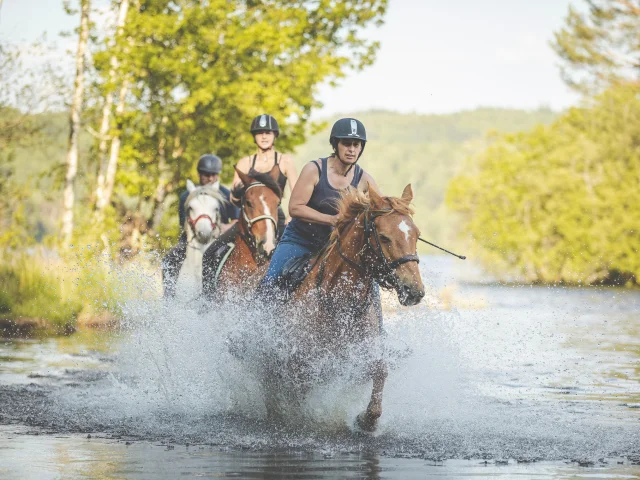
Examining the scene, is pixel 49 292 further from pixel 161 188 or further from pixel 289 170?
pixel 289 170

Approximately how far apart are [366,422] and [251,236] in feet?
9.54

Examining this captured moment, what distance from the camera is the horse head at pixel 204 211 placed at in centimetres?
1200

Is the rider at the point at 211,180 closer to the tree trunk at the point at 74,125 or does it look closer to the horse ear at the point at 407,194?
the horse ear at the point at 407,194

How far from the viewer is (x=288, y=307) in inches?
325

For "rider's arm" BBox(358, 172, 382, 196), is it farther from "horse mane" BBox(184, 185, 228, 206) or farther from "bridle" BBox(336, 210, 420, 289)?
"horse mane" BBox(184, 185, 228, 206)

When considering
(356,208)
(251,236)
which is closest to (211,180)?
(251,236)

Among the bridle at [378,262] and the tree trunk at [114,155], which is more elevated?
the tree trunk at [114,155]

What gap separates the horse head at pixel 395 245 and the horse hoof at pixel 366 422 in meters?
1.22

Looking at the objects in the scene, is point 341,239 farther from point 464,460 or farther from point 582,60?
point 582,60

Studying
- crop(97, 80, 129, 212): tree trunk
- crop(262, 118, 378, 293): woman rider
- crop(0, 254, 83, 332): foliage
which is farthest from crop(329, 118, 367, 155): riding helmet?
crop(97, 80, 129, 212): tree trunk

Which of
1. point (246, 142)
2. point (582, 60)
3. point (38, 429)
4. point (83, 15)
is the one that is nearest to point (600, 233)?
point (582, 60)

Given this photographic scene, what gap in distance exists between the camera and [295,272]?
833cm

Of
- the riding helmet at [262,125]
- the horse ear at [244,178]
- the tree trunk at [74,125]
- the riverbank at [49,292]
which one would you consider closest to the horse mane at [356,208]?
the horse ear at [244,178]

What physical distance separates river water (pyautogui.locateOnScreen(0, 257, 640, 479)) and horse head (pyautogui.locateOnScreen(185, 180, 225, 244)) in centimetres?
112
